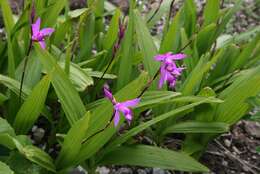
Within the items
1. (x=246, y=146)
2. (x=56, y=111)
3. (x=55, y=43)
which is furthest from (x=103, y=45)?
(x=246, y=146)

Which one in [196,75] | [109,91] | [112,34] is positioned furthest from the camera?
[112,34]

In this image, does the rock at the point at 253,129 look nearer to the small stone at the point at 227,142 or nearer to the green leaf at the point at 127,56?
the small stone at the point at 227,142

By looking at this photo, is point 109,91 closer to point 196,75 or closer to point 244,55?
point 196,75

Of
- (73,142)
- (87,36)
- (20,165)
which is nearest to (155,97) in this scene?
(73,142)

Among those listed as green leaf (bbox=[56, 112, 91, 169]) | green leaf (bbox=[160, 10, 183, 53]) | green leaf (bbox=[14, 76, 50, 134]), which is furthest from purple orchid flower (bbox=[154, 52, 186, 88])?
green leaf (bbox=[160, 10, 183, 53])

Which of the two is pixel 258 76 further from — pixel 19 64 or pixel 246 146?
pixel 19 64
